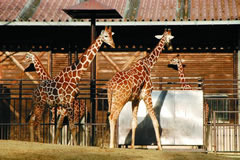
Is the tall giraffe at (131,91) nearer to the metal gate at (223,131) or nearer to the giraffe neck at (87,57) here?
the giraffe neck at (87,57)

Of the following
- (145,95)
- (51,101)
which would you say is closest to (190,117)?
(145,95)

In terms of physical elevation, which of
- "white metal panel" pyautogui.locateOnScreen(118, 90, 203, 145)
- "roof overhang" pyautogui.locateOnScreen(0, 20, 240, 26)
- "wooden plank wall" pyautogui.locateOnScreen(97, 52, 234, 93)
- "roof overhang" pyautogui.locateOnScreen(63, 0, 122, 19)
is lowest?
"white metal panel" pyautogui.locateOnScreen(118, 90, 203, 145)

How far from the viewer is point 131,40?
20.8m

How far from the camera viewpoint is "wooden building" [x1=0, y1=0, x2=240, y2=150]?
19.8 meters

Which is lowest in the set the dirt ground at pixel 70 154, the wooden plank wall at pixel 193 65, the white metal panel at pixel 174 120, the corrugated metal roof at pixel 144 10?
the dirt ground at pixel 70 154

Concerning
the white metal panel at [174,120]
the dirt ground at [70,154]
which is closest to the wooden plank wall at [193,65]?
the white metal panel at [174,120]

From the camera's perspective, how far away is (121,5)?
20969 mm

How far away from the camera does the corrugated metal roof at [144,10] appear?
19406 millimetres

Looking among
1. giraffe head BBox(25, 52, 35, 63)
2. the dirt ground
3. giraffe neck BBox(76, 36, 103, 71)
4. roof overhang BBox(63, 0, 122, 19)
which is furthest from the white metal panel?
the dirt ground

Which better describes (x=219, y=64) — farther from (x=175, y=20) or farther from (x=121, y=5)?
(x=121, y=5)

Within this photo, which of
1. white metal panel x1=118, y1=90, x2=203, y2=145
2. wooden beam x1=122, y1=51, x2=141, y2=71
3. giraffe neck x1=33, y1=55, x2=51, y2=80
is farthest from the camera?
wooden beam x1=122, y1=51, x2=141, y2=71

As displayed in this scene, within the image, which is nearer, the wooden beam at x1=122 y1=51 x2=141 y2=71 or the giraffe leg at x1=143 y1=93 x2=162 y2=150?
the giraffe leg at x1=143 y1=93 x2=162 y2=150

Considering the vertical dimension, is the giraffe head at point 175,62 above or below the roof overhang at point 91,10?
below

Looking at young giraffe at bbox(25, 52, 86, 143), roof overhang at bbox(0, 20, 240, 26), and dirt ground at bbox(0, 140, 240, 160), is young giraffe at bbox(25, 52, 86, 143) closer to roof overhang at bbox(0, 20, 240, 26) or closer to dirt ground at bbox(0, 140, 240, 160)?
roof overhang at bbox(0, 20, 240, 26)
